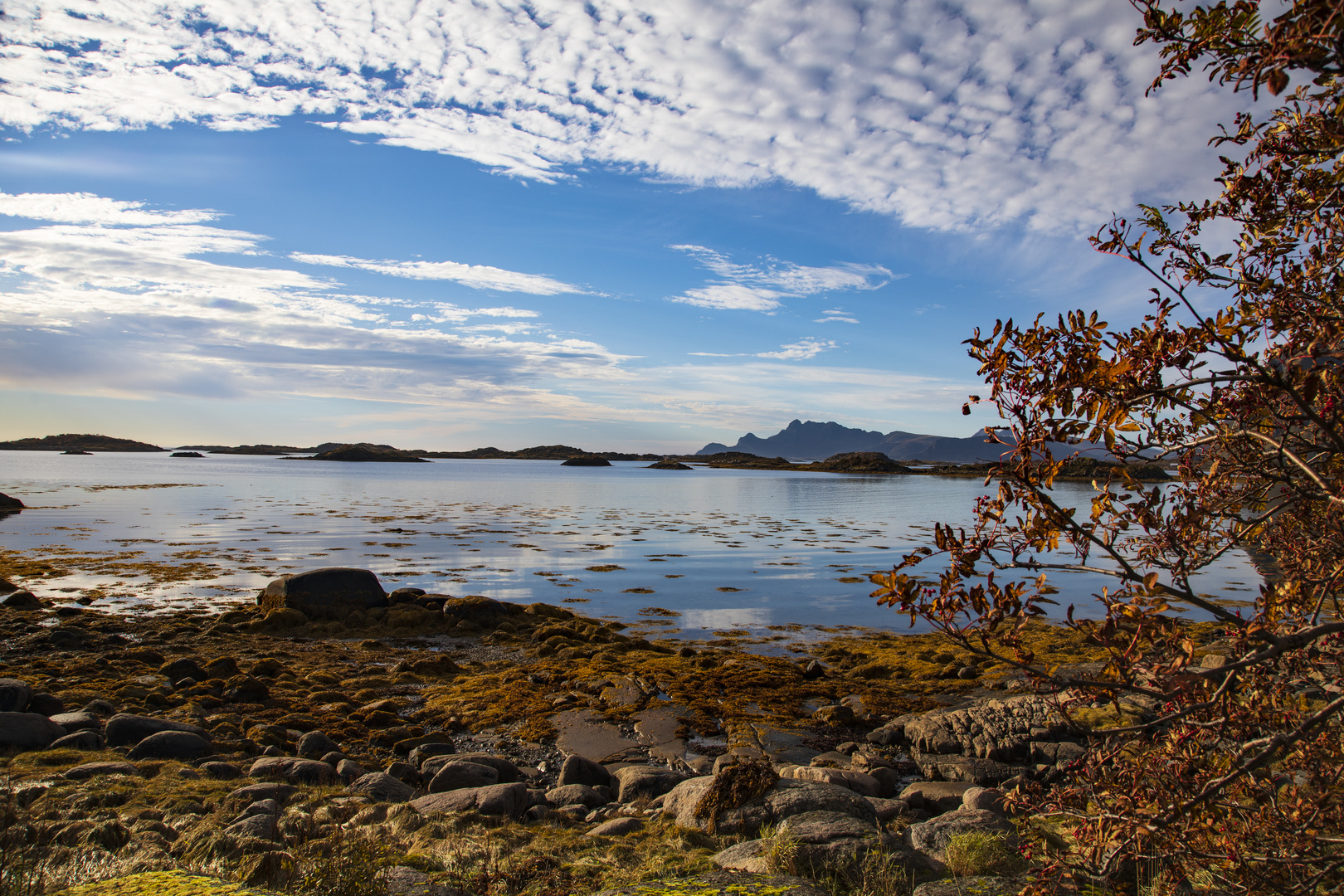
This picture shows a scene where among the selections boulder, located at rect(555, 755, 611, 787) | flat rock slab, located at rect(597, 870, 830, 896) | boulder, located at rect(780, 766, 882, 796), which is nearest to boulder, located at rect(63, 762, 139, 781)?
boulder, located at rect(555, 755, 611, 787)

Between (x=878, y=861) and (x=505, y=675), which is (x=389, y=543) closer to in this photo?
(x=505, y=675)

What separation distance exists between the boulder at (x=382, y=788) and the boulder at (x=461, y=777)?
1.04 ft

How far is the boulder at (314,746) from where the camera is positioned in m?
10.3

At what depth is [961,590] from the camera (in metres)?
3.56

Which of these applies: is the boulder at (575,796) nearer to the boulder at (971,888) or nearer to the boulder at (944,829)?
the boulder at (944,829)

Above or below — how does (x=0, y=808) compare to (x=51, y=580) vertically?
above

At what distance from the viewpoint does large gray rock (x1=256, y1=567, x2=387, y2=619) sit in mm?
19969

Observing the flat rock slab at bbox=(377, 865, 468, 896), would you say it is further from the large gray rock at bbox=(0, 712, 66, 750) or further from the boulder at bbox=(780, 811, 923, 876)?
the large gray rock at bbox=(0, 712, 66, 750)

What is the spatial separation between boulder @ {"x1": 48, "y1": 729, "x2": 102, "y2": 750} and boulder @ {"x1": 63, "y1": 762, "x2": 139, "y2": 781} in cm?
106

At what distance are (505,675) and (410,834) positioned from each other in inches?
352

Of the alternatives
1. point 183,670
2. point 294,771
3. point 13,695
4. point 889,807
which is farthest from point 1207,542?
point 183,670

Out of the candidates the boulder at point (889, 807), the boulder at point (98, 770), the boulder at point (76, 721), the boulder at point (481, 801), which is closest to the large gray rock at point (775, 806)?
the boulder at point (889, 807)

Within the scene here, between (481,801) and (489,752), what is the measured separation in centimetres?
347

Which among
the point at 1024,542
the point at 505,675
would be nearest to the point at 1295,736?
the point at 1024,542
